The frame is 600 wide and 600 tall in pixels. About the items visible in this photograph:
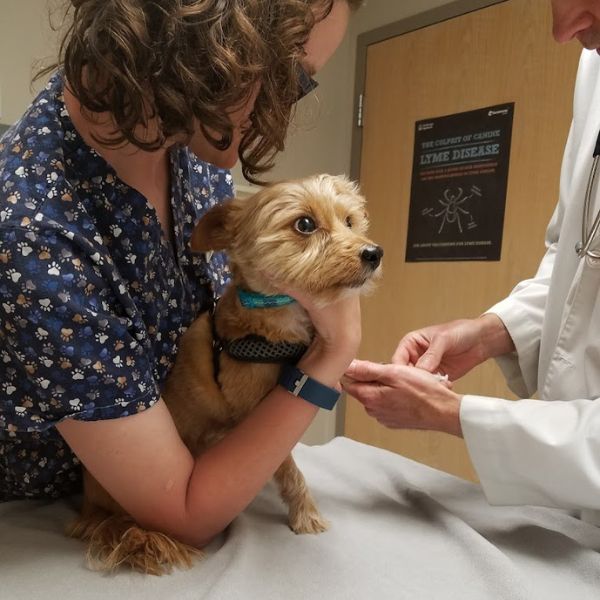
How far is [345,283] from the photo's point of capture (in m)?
0.92

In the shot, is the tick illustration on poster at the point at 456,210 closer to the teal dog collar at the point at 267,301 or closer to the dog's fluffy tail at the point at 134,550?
the teal dog collar at the point at 267,301

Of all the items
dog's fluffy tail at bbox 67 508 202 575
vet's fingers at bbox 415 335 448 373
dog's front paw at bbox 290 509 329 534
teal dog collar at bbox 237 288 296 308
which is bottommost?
dog's front paw at bbox 290 509 329 534

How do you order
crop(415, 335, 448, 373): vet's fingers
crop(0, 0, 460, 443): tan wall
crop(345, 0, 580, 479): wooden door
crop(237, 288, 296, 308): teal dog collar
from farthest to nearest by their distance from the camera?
crop(0, 0, 460, 443): tan wall → crop(345, 0, 580, 479): wooden door → crop(415, 335, 448, 373): vet's fingers → crop(237, 288, 296, 308): teal dog collar

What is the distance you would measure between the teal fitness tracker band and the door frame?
176cm

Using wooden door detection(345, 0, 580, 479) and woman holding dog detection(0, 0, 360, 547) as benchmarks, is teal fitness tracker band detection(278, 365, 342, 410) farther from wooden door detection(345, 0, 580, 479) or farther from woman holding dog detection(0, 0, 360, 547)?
wooden door detection(345, 0, 580, 479)

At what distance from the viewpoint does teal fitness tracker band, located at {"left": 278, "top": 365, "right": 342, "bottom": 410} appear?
854 millimetres

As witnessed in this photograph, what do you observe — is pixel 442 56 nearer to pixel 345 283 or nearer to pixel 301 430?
pixel 345 283

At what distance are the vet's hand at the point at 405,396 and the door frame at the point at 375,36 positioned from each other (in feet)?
4.99

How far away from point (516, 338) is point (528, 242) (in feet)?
3.09

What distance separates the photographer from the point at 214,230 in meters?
1.00

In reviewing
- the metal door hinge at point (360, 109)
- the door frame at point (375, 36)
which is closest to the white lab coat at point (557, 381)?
the door frame at point (375, 36)

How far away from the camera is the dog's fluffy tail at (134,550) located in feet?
2.46

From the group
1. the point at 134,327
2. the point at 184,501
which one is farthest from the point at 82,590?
the point at 134,327

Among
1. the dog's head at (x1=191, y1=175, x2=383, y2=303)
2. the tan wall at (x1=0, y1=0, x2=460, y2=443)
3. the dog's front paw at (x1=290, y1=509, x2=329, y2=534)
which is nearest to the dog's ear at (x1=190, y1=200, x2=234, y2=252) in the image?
the dog's head at (x1=191, y1=175, x2=383, y2=303)
